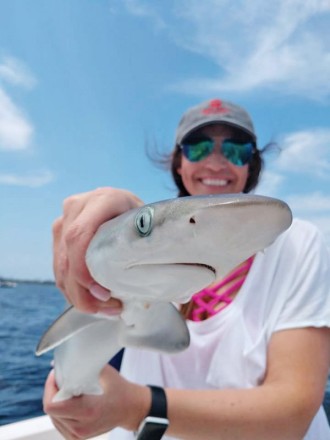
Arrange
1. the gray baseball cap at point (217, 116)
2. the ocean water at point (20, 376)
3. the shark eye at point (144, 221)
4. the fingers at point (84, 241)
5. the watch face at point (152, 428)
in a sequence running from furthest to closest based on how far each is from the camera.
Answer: the ocean water at point (20, 376) < the gray baseball cap at point (217, 116) < the watch face at point (152, 428) < the fingers at point (84, 241) < the shark eye at point (144, 221)

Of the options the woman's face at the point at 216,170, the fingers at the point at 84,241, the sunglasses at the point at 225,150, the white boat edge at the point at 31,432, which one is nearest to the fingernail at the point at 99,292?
the fingers at the point at 84,241

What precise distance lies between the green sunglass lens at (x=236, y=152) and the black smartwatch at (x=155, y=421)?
129 cm

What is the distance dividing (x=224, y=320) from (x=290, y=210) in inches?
40.7

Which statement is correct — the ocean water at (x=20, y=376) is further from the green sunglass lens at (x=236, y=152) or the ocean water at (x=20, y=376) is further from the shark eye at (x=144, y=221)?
the shark eye at (x=144, y=221)

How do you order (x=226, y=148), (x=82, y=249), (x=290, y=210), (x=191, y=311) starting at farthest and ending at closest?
(x=226, y=148) → (x=191, y=311) → (x=82, y=249) → (x=290, y=210)

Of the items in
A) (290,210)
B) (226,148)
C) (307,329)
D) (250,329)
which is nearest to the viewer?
(290,210)

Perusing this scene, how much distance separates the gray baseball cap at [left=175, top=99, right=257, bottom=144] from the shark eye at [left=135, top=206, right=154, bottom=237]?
53.1 inches

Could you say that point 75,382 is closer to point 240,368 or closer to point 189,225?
point 240,368

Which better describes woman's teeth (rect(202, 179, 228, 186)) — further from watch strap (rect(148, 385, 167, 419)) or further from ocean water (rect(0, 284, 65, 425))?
ocean water (rect(0, 284, 65, 425))

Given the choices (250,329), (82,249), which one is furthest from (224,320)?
(82,249)

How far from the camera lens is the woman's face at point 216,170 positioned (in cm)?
224

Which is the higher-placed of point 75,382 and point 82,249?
point 82,249

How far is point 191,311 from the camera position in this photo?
1.97 meters

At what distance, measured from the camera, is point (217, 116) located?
7.14ft
